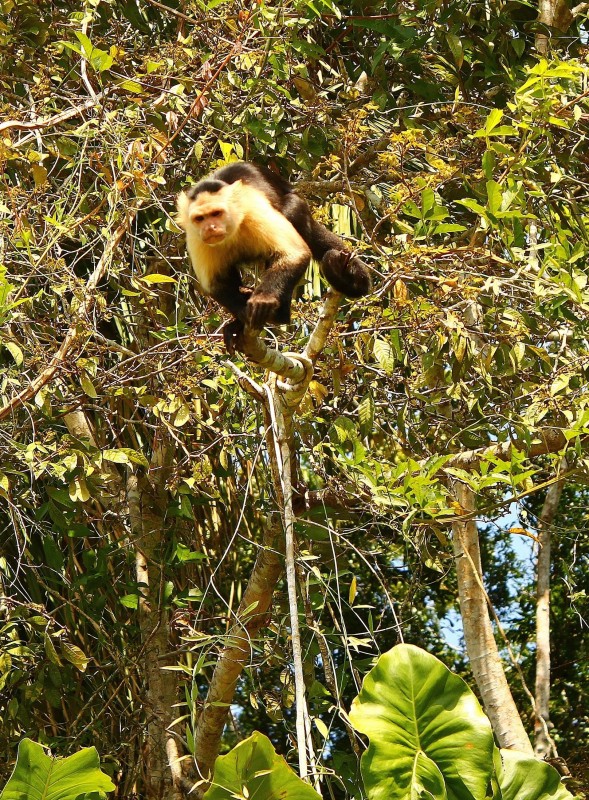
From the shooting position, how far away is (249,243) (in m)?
3.59

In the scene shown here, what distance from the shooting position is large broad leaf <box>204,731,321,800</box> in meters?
2.54

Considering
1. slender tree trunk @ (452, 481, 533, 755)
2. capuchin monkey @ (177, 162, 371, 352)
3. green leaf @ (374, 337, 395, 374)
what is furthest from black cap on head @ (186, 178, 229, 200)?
slender tree trunk @ (452, 481, 533, 755)

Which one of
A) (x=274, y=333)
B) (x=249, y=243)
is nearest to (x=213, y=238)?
(x=249, y=243)

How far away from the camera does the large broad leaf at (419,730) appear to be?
107 inches

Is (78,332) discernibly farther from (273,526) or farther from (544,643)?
(544,643)

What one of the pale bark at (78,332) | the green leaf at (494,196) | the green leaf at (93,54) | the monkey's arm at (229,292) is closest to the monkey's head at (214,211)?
the monkey's arm at (229,292)

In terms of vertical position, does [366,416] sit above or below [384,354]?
below

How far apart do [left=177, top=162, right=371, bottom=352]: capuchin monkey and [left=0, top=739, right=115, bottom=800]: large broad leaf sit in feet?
4.34

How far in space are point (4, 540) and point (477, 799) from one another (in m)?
2.43

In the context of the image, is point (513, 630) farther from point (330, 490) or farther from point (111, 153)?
point (111, 153)

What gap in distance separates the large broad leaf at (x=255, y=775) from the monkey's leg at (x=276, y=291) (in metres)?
1.23

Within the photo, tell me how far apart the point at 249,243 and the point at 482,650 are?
5.94 feet

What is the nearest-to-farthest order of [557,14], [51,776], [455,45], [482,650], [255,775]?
[255,775] → [51,776] → [455,45] → [482,650] → [557,14]

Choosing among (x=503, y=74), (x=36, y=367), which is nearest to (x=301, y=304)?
(x=36, y=367)
